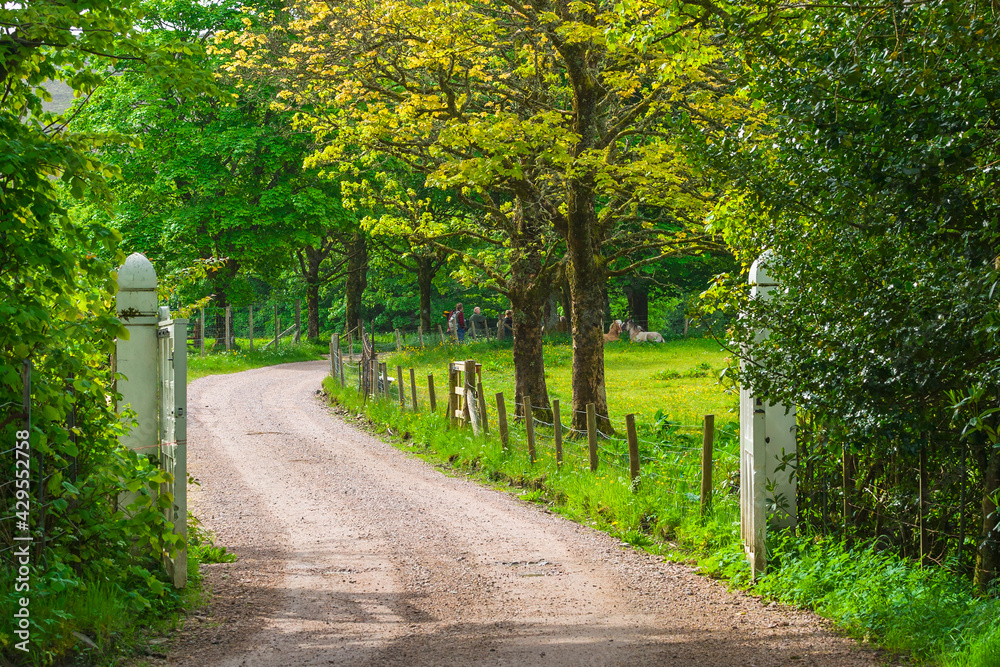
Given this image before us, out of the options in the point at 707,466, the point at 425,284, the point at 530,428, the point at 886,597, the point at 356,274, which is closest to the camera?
the point at 886,597

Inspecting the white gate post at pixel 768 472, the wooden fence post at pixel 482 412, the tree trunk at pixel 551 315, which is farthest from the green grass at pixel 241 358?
the white gate post at pixel 768 472

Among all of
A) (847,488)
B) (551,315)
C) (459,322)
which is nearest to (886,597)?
(847,488)

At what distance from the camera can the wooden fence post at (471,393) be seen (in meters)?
16.3

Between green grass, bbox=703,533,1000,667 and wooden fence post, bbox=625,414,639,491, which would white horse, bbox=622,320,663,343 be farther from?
green grass, bbox=703,533,1000,667

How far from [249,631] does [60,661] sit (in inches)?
58.0

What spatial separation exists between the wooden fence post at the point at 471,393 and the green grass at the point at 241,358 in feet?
46.6

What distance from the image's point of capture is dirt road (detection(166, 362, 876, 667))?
6.29 meters

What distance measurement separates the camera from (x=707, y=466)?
9.38 m

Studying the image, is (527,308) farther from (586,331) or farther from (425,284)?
(425,284)

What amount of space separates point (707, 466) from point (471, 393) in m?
7.57

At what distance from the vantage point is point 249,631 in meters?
6.74

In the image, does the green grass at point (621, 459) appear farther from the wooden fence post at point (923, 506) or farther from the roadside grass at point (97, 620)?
the roadside grass at point (97, 620)

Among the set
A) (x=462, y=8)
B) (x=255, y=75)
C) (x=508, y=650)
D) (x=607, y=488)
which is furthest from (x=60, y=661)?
(x=255, y=75)

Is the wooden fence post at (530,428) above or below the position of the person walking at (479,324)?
below
